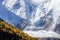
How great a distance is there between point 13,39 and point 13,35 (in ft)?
0.92

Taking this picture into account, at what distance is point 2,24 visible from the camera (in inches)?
580

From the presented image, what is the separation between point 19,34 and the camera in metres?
14.6

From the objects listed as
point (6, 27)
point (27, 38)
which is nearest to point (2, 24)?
point (6, 27)

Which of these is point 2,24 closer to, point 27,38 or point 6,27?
point 6,27

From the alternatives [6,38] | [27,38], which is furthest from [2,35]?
[27,38]

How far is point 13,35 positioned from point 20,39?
0.38 meters

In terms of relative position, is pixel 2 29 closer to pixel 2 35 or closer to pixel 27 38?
pixel 2 35

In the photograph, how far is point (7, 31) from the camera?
14.3 meters

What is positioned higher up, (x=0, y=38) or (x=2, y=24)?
(x=2, y=24)

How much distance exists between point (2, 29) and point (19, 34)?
821 millimetres

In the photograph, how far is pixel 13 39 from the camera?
14195 mm

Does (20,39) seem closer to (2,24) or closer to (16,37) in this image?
(16,37)

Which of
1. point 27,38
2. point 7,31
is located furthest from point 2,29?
point 27,38

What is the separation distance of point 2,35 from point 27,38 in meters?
1.19
